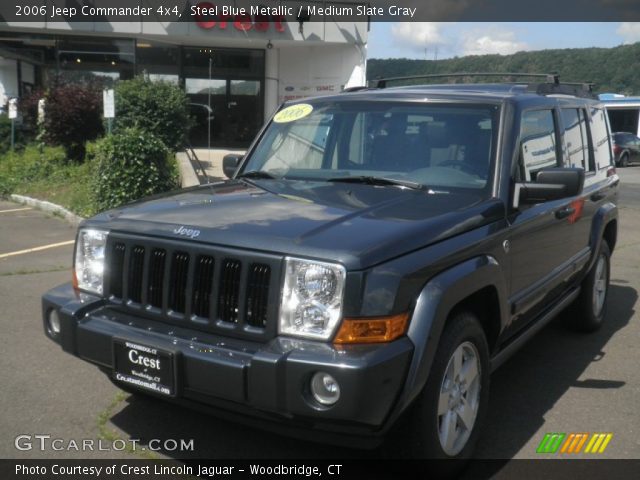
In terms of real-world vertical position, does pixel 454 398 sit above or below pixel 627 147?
below

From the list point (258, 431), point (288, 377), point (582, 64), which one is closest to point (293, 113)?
point (258, 431)

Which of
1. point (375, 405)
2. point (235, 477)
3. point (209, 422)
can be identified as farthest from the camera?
point (209, 422)

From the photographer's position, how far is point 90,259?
3.51m

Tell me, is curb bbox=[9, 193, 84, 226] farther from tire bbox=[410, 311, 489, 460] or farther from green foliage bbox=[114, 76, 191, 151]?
tire bbox=[410, 311, 489, 460]

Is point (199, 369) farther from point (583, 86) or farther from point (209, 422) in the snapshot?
point (583, 86)

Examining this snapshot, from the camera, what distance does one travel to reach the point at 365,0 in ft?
66.3

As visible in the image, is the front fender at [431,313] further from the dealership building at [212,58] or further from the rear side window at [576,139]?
the dealership building at [212,58]

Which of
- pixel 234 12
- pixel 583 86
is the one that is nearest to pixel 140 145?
pixel 583 86

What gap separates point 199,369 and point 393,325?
0.83 metres

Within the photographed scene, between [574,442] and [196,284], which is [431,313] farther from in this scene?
[574,442]

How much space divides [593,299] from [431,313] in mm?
3206

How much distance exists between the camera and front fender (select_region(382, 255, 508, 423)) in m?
2.78

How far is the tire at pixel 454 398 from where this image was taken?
298 centimetres

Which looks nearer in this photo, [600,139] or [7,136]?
[600,139]
